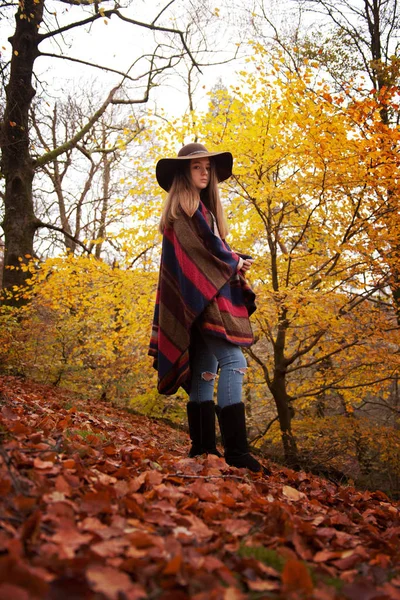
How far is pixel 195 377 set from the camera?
3.06 m

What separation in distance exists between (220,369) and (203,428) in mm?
407

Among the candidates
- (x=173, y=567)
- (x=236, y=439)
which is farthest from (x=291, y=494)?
(x=173, y=567)

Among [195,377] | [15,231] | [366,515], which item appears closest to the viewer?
[366,515]

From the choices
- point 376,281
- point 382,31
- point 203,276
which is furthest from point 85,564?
point 382,31

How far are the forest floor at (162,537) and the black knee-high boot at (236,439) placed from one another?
17.7 inches

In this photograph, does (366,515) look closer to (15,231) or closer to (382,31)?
(15,231)

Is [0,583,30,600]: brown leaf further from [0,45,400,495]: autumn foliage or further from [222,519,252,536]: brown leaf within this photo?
[0,45,400,495]: autumn foliage

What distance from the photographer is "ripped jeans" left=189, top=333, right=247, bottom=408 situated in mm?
2764

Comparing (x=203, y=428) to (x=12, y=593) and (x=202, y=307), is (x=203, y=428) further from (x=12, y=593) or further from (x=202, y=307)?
(x=12, y=593)

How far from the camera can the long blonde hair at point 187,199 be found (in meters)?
2.95

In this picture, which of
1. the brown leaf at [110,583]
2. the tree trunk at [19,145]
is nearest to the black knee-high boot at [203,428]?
the brown leaf at [110,583]

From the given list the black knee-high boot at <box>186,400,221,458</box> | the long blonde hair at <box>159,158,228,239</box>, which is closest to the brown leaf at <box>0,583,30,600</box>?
the black knee-high boot at <box>186,400,221,458</box>

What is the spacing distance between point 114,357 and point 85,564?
7.78 meters

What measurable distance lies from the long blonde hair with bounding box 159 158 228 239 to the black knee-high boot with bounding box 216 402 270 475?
1.18m
